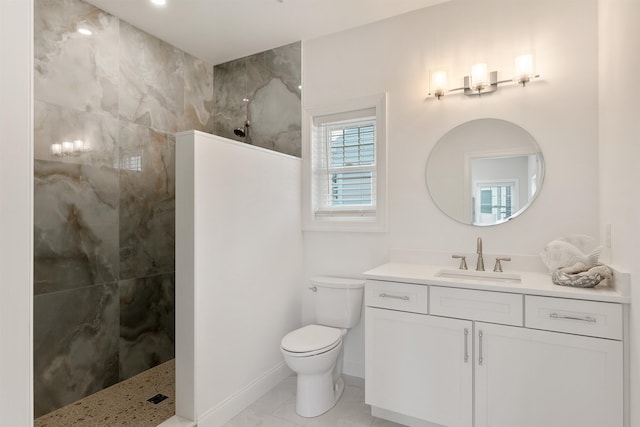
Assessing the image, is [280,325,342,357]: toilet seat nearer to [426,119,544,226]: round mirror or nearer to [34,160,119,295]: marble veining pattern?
[426,119,544,226]: round mirror

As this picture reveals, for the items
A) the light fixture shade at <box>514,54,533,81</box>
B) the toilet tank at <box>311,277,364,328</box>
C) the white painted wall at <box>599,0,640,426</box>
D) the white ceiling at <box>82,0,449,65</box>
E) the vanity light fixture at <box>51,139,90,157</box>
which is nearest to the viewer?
the white painted wall at <box>599,0,640,426</box>

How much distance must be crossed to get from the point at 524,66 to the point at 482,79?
0.24 meters

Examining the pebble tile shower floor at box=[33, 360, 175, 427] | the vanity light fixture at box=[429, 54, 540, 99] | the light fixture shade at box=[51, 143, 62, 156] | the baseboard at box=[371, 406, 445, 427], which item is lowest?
A: the pebble tile shower floor at box=[33, 360, 175, 427]

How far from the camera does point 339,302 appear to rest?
2613mm

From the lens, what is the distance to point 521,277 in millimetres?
2051

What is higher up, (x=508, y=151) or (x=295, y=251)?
(x=508, y=151)

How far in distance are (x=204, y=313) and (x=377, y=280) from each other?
3.51 feet

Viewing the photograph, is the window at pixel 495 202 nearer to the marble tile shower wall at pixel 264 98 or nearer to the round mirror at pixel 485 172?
the round mirror at pixel 485 172

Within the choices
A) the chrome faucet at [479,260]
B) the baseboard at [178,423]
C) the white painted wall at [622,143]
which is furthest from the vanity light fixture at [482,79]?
the baseboard at [178,423]

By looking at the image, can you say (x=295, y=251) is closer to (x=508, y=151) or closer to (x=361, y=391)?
(x=361, y=391)

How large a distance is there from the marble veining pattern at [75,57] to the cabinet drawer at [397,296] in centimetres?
230

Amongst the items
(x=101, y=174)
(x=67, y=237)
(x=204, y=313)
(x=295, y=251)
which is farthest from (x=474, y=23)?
(x=67, y=237)

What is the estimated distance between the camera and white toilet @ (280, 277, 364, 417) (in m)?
2.21

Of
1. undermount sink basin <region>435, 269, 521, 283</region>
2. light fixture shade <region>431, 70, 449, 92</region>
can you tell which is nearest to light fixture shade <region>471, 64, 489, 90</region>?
light fixture shade <region>431, 70, 449, 92</region>
